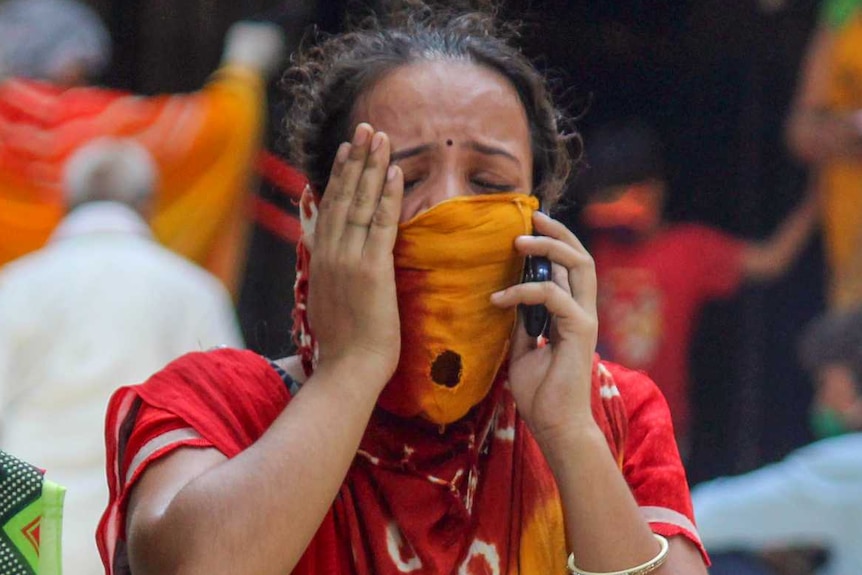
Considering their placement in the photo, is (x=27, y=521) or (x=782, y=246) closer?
(x=27, y=521)

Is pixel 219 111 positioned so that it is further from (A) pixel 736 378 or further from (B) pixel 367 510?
(B) pixel 367 510

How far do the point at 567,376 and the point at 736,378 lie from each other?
3.56 meters

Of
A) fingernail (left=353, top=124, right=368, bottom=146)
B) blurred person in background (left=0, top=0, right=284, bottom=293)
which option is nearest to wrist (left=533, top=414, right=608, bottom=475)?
fingernail (left=353, top=124, right=368, bottom=146)

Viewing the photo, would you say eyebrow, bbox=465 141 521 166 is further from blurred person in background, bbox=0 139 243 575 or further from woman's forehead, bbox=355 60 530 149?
blurred person in background, bbox=0 139 243 575

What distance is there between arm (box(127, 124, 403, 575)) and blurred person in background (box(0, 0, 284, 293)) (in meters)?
3.05

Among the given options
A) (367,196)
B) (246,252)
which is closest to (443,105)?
(367,196)

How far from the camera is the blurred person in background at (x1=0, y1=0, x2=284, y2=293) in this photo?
4770mm

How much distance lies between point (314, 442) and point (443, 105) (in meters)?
0.48

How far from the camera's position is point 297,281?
204 cm

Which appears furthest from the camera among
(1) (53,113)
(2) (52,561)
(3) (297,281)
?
(1) (53,113)

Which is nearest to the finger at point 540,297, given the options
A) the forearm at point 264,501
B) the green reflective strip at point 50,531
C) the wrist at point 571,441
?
the wrist at point 571,441

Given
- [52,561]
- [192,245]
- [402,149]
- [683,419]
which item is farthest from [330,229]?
[683,419]

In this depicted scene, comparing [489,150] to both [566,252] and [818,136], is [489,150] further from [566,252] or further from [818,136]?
[818,136]

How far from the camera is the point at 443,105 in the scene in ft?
6.32
